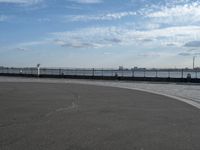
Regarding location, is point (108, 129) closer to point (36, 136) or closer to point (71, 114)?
point (36, 136)

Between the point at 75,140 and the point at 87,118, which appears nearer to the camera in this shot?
the point at 75,140

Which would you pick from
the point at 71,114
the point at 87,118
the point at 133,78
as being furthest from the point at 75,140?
the point at 133,78

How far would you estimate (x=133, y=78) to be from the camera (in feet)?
139

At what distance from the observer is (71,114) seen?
1198 centimetres

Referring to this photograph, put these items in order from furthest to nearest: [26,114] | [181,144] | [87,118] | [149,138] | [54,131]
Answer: [26,114]
[87,118]
[54,131]
[149,138]
[181,144]

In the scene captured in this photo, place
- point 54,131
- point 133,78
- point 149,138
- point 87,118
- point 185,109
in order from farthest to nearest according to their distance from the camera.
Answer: point 133,78, point 185,109, point 87,118, point 54,131, point 149,138

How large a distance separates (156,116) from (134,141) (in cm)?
405

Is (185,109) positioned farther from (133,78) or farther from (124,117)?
(133,78)

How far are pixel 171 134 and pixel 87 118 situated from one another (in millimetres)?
3289

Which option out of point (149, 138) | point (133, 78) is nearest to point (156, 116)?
point (149, 138)

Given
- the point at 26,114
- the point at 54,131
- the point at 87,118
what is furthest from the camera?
the point at 26,114

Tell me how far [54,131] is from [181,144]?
3.25 m

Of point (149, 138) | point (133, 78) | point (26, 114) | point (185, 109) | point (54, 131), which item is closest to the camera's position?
point (149, 138)

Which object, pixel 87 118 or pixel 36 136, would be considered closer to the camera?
pixel 36 136
